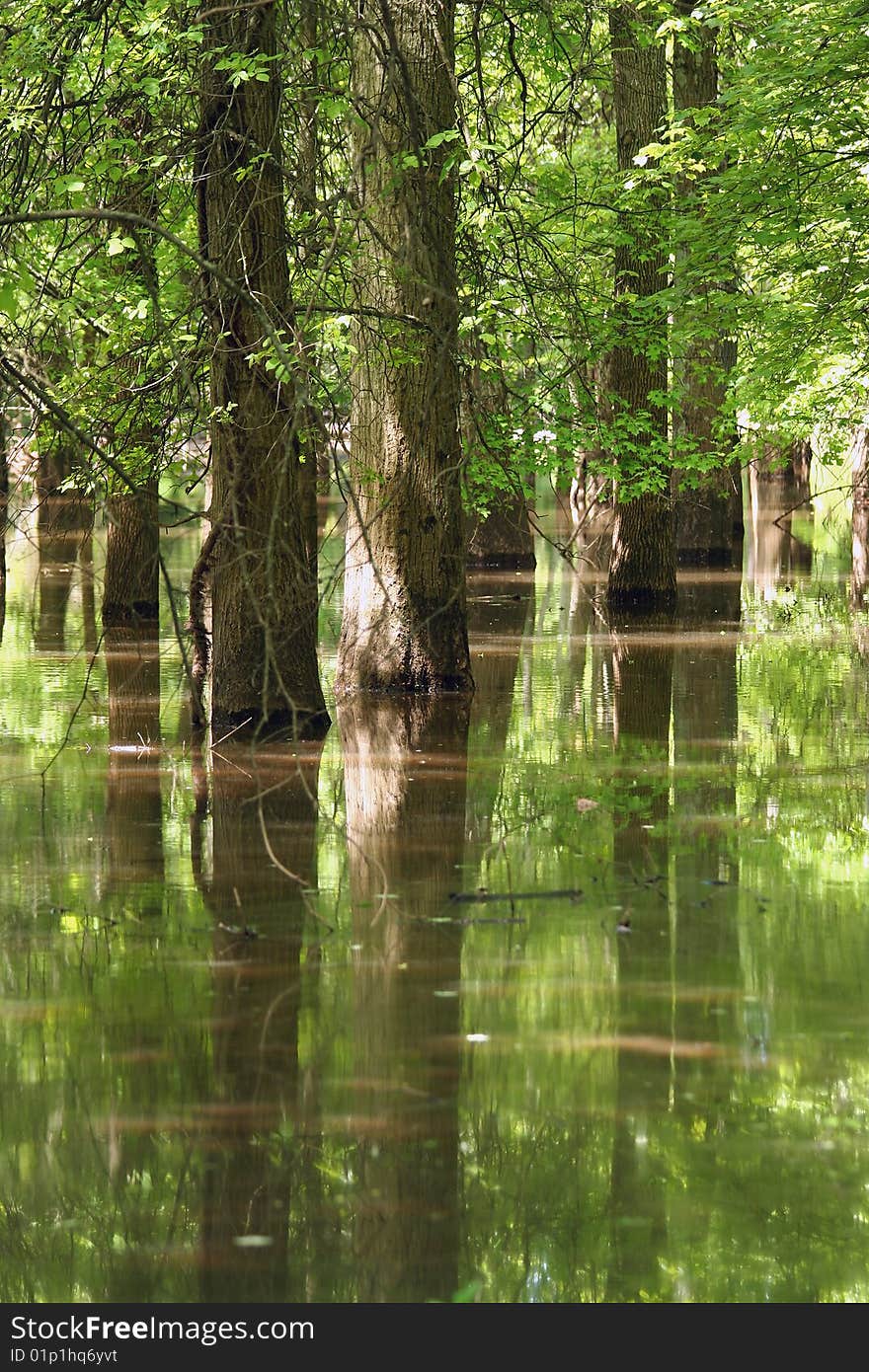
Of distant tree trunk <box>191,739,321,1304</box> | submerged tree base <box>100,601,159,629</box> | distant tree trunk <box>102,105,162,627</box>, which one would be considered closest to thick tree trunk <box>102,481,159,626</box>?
submerged tree base <box>100,601,159,629</box>

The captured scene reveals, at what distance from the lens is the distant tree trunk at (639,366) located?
19703 millimetres

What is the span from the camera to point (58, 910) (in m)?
8.22

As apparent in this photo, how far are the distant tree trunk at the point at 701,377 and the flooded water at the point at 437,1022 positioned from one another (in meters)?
6.54

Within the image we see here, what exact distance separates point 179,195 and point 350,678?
4.26 metres

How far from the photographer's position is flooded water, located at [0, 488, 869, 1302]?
485 cm

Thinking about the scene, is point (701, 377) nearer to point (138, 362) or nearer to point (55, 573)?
point (138, 362)

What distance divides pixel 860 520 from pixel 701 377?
25.2 m

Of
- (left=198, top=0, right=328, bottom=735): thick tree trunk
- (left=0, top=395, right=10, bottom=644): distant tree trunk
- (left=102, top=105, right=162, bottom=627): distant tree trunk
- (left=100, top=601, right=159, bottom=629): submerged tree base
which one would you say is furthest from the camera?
(left=100, top=601, right=159, bottom=629): submerged tree base

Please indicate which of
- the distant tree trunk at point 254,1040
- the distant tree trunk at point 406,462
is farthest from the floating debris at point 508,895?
the distant tree trunk at point 406,462

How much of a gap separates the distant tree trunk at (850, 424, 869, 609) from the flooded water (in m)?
14.2

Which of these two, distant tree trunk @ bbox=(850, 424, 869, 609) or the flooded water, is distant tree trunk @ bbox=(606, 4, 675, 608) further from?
the flooded water

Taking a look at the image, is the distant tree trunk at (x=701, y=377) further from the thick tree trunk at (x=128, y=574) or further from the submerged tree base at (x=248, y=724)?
the submerged tree base at (x=248, y=724)

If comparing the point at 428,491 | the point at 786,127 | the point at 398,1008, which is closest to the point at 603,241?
the point at 786,127
